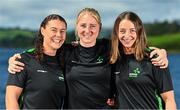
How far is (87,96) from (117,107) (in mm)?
350

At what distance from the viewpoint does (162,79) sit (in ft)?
17.9

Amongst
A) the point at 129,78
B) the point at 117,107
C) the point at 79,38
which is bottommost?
the point at 117,107

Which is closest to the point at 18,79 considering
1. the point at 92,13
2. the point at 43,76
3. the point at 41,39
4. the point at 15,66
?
the point at 15,66

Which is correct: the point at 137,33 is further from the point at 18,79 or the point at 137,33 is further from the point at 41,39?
the point at 18,79

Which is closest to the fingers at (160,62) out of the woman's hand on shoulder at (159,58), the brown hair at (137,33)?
the woman's hand on shoulder at (159,58)

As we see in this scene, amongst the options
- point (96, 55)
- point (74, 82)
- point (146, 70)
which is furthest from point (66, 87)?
point (146, 70)

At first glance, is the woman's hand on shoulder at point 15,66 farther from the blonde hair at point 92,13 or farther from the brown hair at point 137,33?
the brown hair at point 137,33

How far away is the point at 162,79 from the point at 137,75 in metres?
0.27

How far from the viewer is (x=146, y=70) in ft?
18.1

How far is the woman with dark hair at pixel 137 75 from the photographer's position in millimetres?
5469

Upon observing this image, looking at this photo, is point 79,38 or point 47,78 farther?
point 79,38

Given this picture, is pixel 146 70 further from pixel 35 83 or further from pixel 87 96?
pixel 35 83

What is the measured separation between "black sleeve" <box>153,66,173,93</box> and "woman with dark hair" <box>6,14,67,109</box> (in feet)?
3.30

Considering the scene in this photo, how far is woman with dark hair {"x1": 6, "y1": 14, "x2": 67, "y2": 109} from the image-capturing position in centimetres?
541
